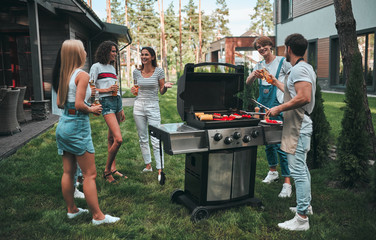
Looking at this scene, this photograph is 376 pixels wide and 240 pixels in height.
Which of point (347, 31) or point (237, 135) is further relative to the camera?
point (347, 31)

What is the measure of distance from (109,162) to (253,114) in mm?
2167

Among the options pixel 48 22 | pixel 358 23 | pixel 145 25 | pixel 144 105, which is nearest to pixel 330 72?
pixel 358 23

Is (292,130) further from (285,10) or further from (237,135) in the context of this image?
(285,10)

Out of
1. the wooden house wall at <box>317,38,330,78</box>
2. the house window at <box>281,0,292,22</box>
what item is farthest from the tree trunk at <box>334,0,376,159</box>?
the house window at <box>281,0,292,22</box>

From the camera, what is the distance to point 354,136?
393 centimetres

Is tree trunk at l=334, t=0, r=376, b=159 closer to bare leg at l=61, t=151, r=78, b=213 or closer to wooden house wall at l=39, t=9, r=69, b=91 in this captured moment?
bare leg at l=61, t=151, r=78, b=213

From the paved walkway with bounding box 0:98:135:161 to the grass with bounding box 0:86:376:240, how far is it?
1.47ft

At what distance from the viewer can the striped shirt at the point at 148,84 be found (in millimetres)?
4584

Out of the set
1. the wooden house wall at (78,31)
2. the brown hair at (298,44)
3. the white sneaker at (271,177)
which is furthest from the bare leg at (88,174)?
the wooden house wall at (78,31)

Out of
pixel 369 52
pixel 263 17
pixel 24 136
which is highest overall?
pixel 263 17

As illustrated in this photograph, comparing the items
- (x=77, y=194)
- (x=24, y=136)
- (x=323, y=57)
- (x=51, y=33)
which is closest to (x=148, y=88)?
(x=77, y=194)

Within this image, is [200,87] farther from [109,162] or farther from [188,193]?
[109,162]

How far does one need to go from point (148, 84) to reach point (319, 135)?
2.61 m

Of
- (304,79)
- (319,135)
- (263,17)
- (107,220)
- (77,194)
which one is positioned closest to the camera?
(304,79)
